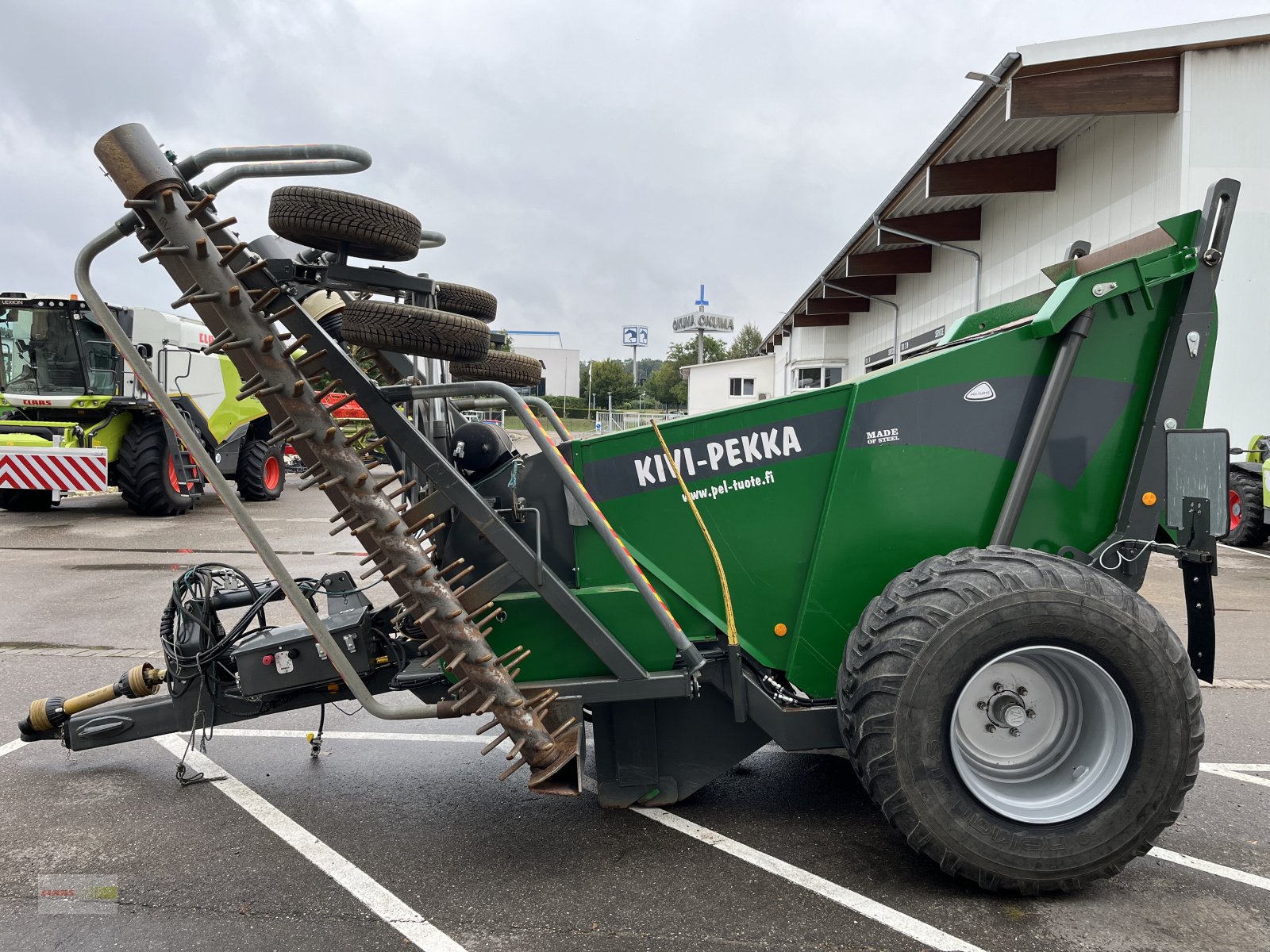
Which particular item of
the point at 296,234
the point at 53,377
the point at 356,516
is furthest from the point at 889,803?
the point at 53,377

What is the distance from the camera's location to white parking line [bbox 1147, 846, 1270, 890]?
2887 millimetres

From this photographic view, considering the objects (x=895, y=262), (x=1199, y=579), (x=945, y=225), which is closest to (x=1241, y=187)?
(x=945, y=225)

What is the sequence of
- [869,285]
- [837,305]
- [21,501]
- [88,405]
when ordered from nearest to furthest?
[88,405]
[21,501]
[869,285]
[837,305]

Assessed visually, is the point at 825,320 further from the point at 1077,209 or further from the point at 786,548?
the point at 786,548

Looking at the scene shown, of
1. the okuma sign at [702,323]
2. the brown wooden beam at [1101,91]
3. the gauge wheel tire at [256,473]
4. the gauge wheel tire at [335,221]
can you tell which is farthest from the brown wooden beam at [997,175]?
the okuma sign at [702,323]

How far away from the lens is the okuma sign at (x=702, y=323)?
69375 millimetres

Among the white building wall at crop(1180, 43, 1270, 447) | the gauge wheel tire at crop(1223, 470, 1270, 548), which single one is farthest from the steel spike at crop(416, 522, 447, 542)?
the gauge wheel tire at crop(1223, 470, 1270, 548)

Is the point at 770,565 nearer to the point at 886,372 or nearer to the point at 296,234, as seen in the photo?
the point at 886,372

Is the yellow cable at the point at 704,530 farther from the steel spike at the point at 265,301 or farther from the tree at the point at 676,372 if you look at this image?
the tree at the point at 676,372

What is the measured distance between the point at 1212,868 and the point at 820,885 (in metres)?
1.37

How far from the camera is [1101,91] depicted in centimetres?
1012

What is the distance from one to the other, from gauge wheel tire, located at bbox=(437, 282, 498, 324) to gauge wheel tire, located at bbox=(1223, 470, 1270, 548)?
33.3 feet

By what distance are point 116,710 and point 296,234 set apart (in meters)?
2.22

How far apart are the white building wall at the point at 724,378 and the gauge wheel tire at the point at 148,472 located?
2982cm
